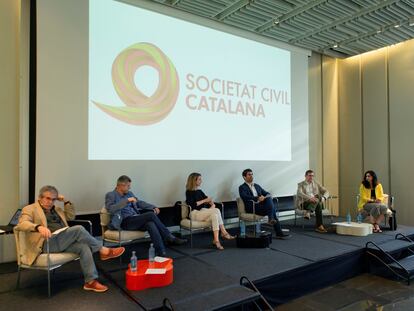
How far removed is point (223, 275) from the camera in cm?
310

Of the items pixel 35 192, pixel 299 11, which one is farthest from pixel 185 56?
pixel 35 192

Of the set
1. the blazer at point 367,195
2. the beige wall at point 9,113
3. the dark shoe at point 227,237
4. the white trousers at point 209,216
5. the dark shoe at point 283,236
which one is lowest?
the dark shoe at point 283,236

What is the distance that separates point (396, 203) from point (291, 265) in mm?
3977

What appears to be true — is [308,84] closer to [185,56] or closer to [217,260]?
[185,56]

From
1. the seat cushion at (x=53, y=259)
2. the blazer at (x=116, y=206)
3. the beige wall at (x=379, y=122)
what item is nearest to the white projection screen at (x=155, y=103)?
the blazer at (x=116, y=206)

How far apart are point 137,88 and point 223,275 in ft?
8.38

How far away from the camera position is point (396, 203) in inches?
247

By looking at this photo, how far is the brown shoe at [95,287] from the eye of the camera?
274cm

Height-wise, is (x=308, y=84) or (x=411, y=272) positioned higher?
(x=308, y=84)

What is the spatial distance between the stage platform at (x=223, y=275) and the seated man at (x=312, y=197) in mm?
444

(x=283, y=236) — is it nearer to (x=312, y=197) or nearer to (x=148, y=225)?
(x=312, y=197)

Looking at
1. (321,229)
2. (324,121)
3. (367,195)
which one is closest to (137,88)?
(321,229)

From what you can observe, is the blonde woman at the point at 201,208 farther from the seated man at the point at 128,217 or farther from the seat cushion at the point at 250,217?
the seated man at the point at 128,217

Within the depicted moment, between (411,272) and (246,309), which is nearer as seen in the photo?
(246,309)
